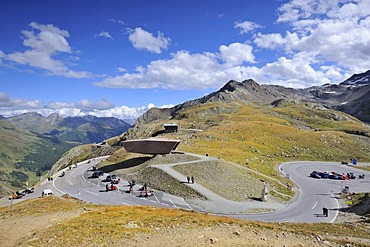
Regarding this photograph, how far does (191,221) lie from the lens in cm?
3362

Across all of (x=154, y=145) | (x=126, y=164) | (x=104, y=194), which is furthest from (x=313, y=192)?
(x=126, y=164)

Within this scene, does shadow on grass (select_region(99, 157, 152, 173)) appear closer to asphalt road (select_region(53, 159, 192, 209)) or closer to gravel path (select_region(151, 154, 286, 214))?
asphalt road (select_region(53, 159, 192, 209))

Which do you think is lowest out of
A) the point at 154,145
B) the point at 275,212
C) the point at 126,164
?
the point at 275,212

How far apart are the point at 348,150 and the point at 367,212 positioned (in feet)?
303

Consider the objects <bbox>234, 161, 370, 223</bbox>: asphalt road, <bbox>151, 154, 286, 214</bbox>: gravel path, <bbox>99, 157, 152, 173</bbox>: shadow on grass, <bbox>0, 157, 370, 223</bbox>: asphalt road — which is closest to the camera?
<bbox>234, 161, 370, 223</bbox>: asphalt road

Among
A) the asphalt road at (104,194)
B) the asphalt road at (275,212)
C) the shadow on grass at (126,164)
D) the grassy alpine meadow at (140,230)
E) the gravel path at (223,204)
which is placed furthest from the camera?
the shadow on grass at (126,164)

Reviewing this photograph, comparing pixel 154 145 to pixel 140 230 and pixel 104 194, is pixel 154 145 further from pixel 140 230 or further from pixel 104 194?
pixel 140 230

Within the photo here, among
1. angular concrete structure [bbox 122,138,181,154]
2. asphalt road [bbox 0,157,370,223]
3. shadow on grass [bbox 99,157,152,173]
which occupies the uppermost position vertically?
angular concrete structure [bbox 122,138,181,154]

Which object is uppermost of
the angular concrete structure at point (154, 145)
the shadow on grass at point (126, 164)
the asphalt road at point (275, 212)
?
the angular concrete structure at point (154, 145)

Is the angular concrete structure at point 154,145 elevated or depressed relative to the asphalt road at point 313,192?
elevated

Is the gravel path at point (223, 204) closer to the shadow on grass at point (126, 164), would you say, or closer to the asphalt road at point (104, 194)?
the asphalt road at point (104, 194)

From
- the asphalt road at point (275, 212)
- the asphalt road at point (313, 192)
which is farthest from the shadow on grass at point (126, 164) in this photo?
the asphalt road at point (313, 192)

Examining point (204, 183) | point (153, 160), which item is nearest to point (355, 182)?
point (204, 183)

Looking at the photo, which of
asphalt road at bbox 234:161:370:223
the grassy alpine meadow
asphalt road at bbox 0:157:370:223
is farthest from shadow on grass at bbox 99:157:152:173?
the grassy alpine meadow
